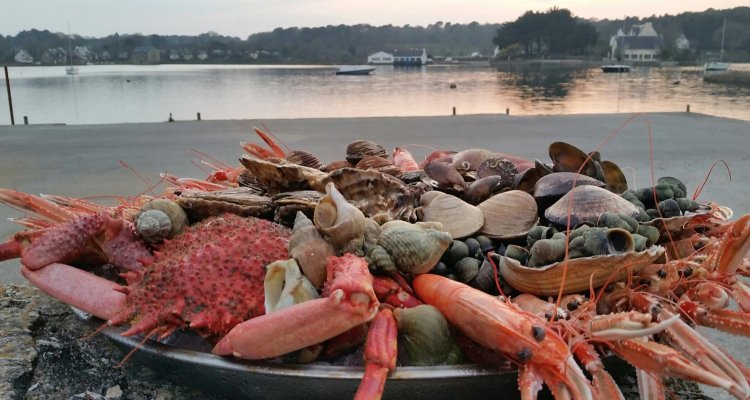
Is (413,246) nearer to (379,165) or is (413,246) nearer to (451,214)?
(451,214)

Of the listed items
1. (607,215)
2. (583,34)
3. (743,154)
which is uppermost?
(583,34)

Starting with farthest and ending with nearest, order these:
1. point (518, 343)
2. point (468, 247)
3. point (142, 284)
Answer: point (468, 247) < point (142, 284) < point (518, 343)

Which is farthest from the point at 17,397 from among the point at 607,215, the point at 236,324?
the point at 607,215

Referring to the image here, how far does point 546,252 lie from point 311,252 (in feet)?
1.70

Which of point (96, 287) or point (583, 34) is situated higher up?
point (583, 34)

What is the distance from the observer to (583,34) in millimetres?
71562

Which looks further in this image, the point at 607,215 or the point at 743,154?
the point at 743,154

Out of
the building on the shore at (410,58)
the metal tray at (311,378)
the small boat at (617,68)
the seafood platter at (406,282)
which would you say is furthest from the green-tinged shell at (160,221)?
the building on the shore at (410,58)

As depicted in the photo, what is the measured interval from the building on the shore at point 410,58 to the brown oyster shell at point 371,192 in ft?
236

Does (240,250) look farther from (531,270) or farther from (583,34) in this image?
(583,34)

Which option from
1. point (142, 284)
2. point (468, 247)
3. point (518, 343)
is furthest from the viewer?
point (468, 247)

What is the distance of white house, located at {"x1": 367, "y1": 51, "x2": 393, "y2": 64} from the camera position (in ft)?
241

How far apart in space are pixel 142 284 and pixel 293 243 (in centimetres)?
37

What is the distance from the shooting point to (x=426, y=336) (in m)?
1.16
